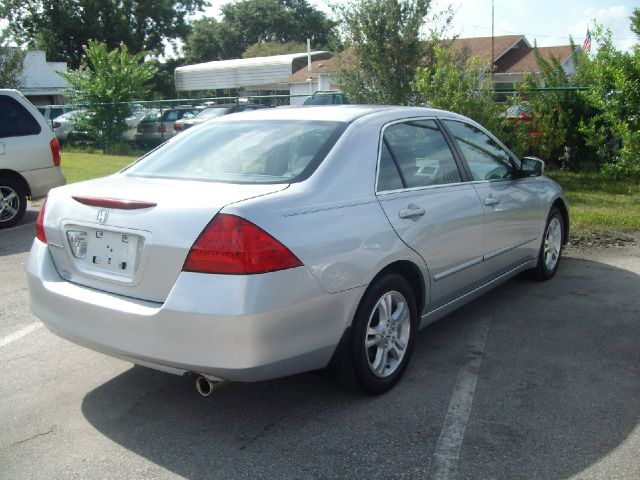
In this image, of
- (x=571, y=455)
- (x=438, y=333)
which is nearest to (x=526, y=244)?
(x=438, y=333)

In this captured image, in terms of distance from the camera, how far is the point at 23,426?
355 cm

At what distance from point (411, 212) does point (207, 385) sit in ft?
5.15

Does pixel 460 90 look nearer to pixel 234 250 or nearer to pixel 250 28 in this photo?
pixel 234 250

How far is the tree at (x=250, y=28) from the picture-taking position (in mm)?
80000

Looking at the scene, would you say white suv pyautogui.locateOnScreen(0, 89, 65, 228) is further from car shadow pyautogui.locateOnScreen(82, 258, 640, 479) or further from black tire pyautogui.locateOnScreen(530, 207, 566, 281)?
black tire pyautogui.locateOnScreen(530, 207, 566, 281)

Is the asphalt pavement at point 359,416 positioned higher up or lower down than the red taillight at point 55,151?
lower down

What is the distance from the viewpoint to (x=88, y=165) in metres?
17.1

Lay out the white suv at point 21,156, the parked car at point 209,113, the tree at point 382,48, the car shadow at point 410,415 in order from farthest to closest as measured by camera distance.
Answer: the parked car at point 209,113, the tree at point 382,48, the white suv at point 21,156, the car shadow at point 410,415

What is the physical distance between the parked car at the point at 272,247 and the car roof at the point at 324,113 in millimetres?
13

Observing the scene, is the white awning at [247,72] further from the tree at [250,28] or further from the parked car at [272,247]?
the tree at [250,28]

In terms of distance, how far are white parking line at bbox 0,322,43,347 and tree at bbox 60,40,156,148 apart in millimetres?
17917

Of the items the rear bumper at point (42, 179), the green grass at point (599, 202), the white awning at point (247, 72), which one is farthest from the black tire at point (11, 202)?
the white awning at point (247, 72)

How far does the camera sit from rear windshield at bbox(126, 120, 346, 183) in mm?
3746

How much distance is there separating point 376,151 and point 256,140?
0.74 m
